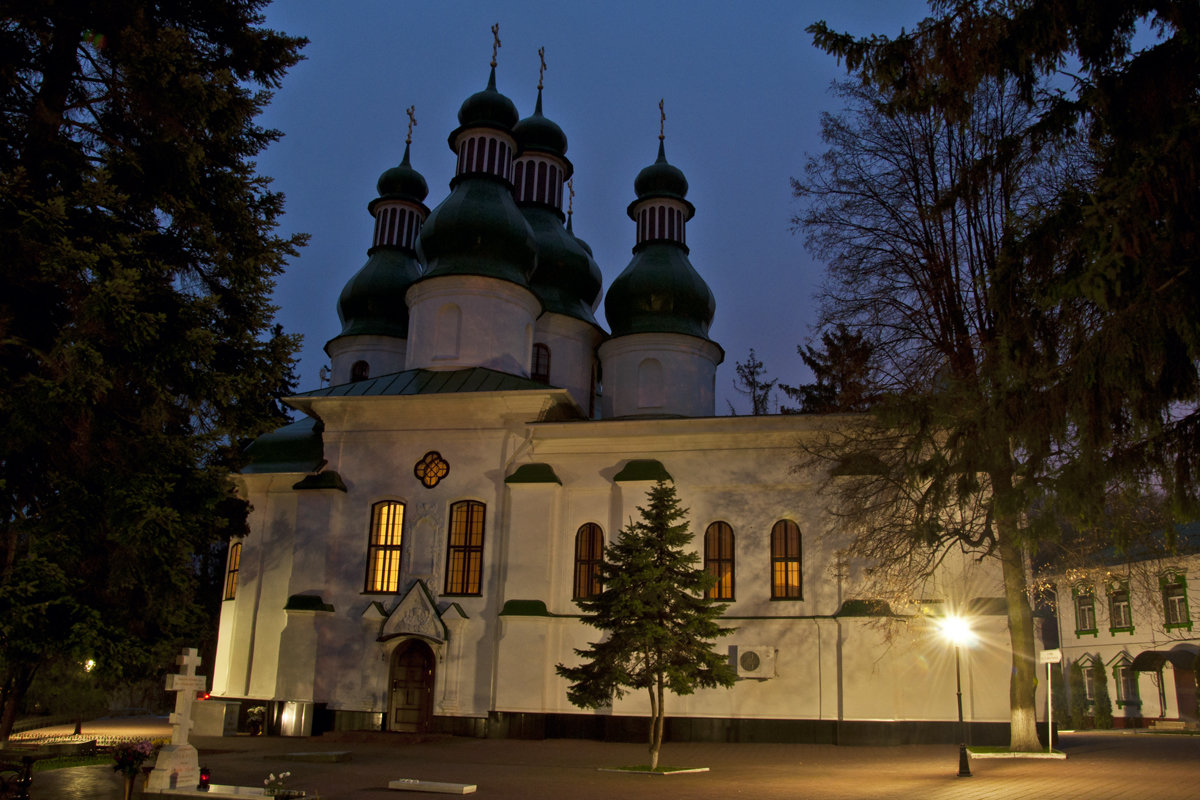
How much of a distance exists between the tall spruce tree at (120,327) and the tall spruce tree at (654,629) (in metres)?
5.94

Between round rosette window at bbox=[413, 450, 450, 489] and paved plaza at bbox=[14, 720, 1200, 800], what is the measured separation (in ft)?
18.9

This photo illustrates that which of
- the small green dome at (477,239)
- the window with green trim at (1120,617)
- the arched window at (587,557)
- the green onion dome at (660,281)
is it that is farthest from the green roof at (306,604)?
the window with green trim at (1120,617)

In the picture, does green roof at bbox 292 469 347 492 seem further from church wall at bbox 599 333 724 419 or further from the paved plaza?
church wall at bbox 599 333 724 419

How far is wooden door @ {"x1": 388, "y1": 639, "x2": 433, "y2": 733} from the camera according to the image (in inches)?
832

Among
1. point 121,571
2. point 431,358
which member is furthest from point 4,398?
point 431,358

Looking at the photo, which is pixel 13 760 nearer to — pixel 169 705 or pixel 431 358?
pixel 431 358

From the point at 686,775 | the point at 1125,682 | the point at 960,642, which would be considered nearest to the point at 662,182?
the point at 960,642

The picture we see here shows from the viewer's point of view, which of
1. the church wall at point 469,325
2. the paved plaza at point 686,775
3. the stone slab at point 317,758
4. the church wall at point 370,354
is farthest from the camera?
the church wall at point 370,354

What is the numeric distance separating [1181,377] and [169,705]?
3687cm

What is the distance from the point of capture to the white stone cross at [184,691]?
38.0 ft

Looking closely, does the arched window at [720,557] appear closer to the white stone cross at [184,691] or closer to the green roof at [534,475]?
the green roof at [534,475]

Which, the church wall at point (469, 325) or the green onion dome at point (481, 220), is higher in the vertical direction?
the green onion dome at point (481, 220)

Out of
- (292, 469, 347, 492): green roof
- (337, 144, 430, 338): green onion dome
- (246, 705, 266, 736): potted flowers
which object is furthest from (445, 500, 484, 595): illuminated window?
(337, 144, 430, 338): green onion dome

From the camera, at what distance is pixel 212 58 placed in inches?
487
